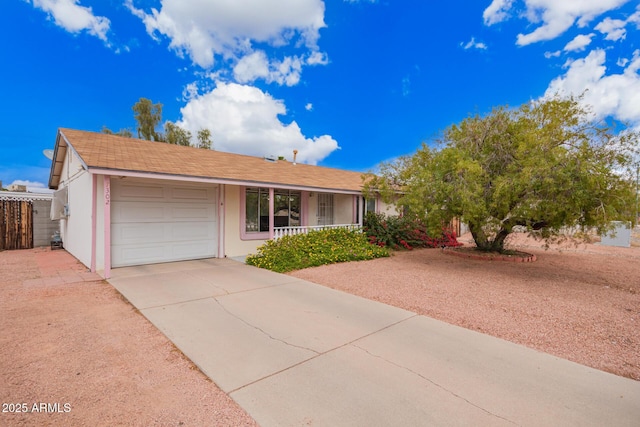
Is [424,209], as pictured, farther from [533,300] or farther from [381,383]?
[381,383]

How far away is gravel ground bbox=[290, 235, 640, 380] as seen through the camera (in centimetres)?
384

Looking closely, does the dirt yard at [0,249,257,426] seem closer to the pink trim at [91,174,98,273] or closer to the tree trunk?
the pink trim at [91,174,98,273]

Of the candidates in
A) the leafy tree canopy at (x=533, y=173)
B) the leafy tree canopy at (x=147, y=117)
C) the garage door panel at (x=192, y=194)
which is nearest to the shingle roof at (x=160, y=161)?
the garage door panel at (x=192, y=194)

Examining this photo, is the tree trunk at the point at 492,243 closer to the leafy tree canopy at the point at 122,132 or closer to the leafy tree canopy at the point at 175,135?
the leafy tree canopy at the point at 175,135

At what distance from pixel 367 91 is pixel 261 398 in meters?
18.2

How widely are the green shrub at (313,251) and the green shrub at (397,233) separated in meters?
1.23

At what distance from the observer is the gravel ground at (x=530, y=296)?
3.84 meters

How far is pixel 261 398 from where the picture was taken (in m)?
2.60

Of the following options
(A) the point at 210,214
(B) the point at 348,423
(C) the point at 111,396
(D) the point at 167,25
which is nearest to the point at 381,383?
(B) the point at 348,423

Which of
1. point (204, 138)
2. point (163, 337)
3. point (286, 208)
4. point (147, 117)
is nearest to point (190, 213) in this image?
point (286, 208)

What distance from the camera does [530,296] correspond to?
5.83m

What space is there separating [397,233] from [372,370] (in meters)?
9.66

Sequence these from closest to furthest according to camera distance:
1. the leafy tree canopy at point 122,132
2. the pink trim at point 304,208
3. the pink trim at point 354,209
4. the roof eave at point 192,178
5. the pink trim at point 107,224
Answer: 1. the roof eave at point 192,178
2. the pink trim at point 107,224
3. the pink trim at point 304,208
4. the pink trim at point 354,209
5. the leafy tree canopy at point 122,132

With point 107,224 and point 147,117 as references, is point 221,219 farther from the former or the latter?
point 147,117
